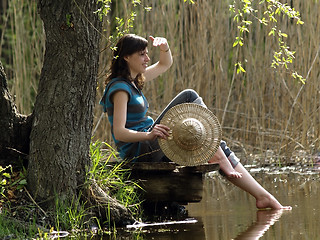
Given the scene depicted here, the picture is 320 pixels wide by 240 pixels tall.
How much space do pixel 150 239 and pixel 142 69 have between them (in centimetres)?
126

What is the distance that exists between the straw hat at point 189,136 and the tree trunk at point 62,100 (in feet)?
1.72

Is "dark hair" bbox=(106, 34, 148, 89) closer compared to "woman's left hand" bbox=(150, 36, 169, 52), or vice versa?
"dark hair" bbox=(106, 34, 148, 89)

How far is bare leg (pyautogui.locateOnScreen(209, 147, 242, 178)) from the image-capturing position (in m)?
4.11

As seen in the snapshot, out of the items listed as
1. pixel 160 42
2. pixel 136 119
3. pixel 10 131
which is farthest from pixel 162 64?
pixel 10 131

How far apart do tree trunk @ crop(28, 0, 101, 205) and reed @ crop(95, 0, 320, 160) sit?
235cm

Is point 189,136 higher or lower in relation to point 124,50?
lower

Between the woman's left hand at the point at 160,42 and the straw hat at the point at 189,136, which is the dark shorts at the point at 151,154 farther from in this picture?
the woman's left hand at the point at 160,42

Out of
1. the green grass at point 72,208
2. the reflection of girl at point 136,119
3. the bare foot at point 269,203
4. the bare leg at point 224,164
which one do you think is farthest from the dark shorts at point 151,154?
the bare foot at point 269,203

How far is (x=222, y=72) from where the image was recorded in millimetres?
6180

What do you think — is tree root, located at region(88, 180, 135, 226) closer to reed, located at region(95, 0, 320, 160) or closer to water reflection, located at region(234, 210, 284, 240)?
water reflection, located at region(234, 210, 284, 240)

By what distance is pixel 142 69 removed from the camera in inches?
165

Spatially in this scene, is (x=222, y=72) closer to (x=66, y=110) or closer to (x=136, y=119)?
(x=136, y=119)

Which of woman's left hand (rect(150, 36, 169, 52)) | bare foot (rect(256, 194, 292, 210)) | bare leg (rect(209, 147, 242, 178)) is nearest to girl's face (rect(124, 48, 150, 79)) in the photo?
woman's left hand (rect(150, 36, 169, 52))

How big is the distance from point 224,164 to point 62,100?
106cm
